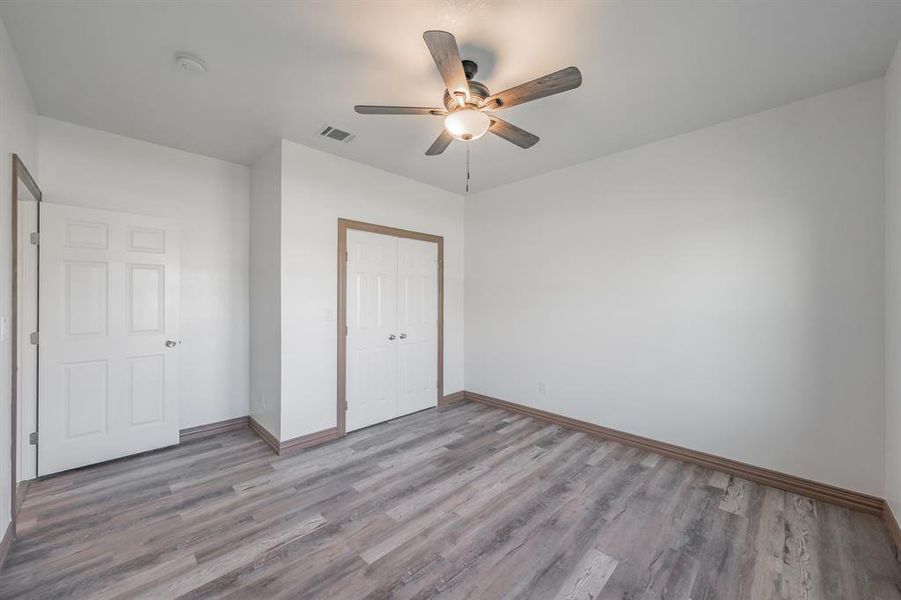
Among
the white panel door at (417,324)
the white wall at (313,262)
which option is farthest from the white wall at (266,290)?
the white panel door at (417,324)

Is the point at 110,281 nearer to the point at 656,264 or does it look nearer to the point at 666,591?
the point at 666,591

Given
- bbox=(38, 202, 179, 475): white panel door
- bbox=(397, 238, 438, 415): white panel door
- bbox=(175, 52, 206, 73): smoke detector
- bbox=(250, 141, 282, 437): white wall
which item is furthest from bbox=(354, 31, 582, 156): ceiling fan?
bbox=(38, 202, 179, 475): white panel door

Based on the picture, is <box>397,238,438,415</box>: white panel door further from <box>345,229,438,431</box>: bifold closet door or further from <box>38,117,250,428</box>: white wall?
<box>38,117,250,428</box>: white wall

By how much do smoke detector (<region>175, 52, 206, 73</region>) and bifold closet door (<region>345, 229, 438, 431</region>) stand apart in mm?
1734

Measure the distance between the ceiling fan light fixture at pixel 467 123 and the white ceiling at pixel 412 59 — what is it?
0.36 meters

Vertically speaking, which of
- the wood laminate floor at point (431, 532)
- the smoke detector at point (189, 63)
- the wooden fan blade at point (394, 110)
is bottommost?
the wood laminate floor at point (431, 532)

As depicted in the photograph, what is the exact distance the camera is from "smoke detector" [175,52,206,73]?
211 centimetres

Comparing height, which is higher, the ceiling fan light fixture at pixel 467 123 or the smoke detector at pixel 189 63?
the smoke detector at pixel 189 63

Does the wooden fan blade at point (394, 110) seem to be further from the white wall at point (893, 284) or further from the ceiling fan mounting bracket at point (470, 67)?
the white wall at point (893, 284)

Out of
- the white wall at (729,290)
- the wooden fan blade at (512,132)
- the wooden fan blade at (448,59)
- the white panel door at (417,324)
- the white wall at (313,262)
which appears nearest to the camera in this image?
the wooden fan blade at (448,59)

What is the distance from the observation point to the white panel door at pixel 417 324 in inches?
165

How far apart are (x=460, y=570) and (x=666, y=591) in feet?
3.25

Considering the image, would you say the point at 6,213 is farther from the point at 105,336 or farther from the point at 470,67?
the point at 470,67

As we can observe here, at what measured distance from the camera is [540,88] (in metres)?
1.89
